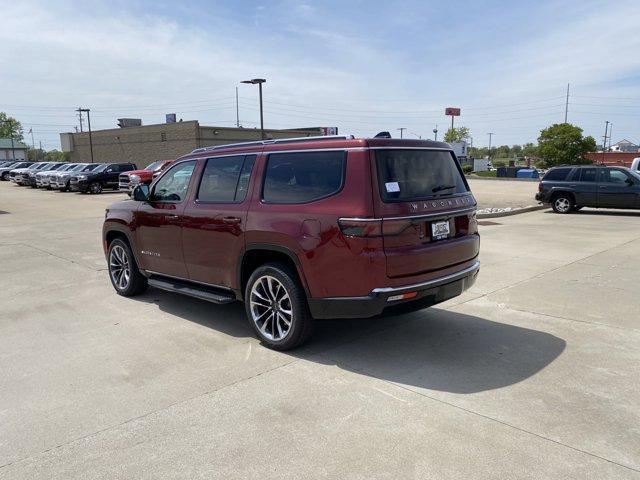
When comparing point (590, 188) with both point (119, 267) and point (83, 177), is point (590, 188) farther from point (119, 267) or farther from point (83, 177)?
point (83, 177)

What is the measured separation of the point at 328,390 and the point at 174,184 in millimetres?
3241

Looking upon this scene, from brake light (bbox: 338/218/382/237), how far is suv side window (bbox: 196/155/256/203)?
4.60 ft

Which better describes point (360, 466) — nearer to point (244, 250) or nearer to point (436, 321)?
point (244, 250)

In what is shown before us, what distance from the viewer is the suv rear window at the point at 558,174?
17.8m

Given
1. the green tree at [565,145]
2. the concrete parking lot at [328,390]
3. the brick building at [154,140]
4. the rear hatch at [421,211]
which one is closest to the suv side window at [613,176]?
the concrete parking lot at [328,390]

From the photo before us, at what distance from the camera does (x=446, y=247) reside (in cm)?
452

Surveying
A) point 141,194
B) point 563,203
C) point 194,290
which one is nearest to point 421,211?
point 194,290

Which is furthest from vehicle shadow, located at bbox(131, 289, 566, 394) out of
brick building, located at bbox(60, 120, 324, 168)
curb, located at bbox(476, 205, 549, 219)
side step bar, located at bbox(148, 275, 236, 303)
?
brick building, located at bbox(60, 120, 324, 168)

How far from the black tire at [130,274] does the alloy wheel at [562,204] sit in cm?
1540

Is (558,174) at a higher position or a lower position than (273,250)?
higher

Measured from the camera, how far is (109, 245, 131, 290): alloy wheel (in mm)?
6836

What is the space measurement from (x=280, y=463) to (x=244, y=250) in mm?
2303

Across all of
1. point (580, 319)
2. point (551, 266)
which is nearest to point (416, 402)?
point (580, 319)

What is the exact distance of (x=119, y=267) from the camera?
7.04 m
